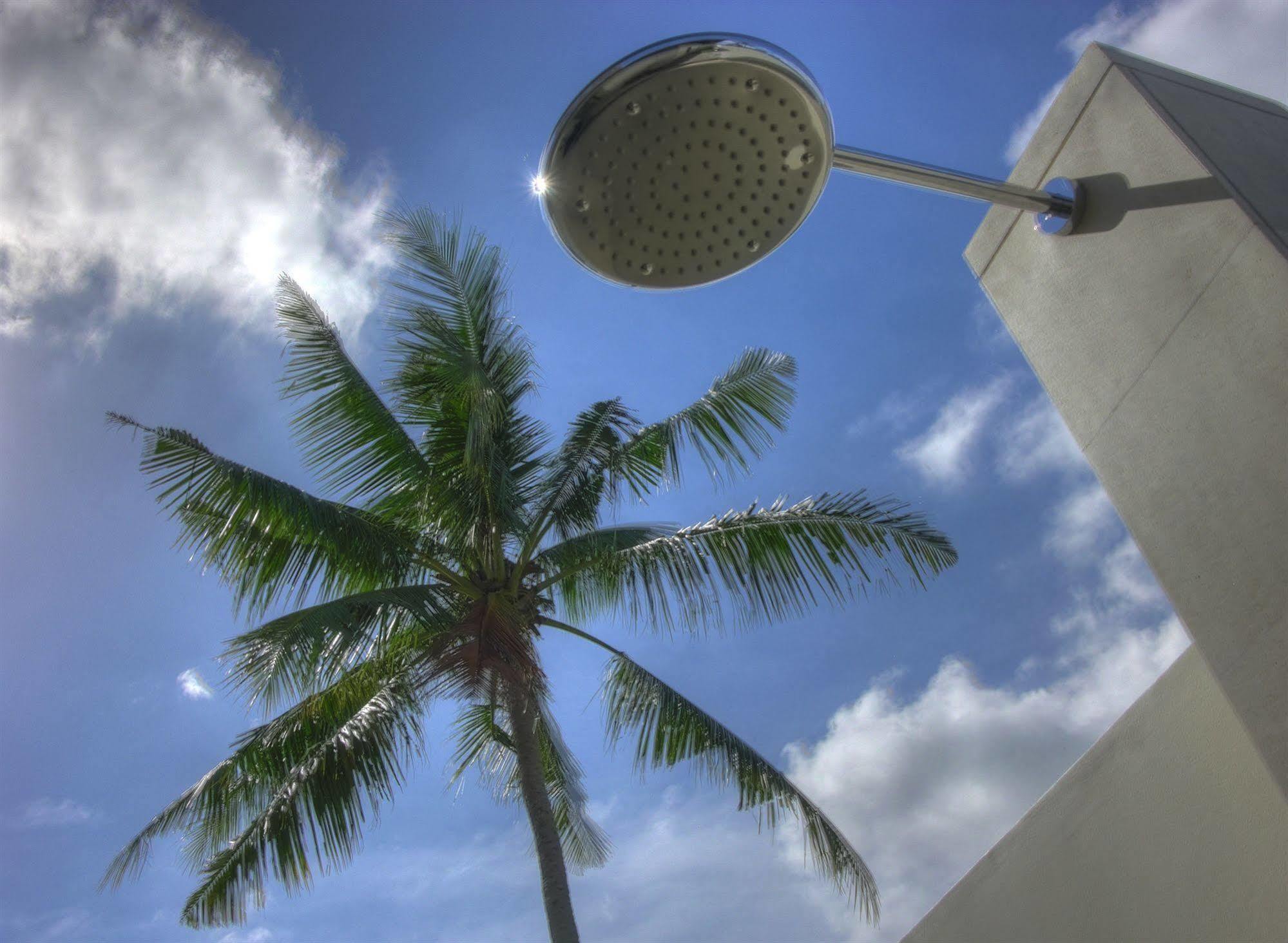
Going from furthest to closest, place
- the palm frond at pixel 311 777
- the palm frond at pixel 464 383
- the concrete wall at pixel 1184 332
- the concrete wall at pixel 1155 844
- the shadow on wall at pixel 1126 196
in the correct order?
the palm frond at pixel 464 383
the palm frond at pixel 311 777
the concrete wall at pixel 1155 844
the shadow on wall at pixel 1126 196
the concrete wall at pixel 1184 332

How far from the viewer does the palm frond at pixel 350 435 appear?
21.6 ft

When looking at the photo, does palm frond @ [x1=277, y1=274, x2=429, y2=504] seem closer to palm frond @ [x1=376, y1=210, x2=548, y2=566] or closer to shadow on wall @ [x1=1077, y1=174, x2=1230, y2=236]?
palm frond @ [x1=376, y1=210, x2=548, y2=566]

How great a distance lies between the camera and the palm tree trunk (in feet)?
17.7

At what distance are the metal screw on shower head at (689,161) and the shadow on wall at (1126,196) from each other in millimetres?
809

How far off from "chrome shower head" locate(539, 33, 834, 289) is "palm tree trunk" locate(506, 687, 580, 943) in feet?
13.5

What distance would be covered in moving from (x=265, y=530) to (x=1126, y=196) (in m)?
5.26

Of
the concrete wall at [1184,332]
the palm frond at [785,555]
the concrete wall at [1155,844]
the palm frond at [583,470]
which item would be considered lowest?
the concrete wall at [1155,844]

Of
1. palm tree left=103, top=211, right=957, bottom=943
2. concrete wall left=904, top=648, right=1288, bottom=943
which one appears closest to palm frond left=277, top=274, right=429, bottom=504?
palm tree left=103, top=211, right=957, bottom=943

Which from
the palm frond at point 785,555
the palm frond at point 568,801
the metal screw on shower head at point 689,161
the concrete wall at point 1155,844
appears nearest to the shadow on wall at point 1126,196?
the metal screw on shower head at point 689,161

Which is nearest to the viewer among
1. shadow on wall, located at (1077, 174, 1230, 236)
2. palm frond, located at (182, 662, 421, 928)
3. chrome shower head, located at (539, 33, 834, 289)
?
chrome shower head, located at (539, 33, 834, 289)

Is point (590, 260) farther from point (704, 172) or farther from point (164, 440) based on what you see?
point (164, 440)

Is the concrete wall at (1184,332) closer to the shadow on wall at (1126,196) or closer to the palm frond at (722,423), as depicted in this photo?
the shadow on wall at (1126,196)

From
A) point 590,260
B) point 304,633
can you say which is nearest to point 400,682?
point 304,633

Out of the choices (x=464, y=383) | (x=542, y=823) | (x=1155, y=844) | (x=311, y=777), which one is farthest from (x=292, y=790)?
(x=1155, y=844)
